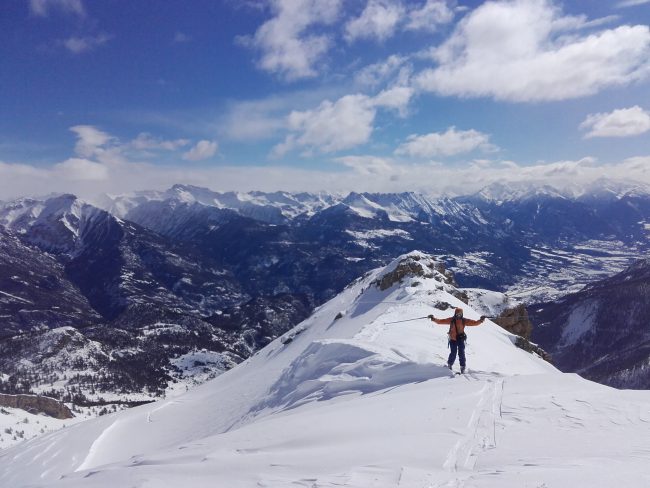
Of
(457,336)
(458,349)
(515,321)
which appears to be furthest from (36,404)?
(515,321)

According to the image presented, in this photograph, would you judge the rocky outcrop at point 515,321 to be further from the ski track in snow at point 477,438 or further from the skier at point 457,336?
the ski track in snow at point 477,438

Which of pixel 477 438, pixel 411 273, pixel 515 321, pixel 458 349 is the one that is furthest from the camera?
pixel 515 321

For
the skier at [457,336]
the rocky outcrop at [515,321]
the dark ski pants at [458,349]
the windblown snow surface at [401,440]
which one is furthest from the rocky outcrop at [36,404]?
the rocky outcrop at [515,321]

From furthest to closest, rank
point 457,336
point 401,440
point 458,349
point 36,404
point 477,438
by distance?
point 36,404 < point 458,349 < point 457,336 < point 401,440 < point 477,438

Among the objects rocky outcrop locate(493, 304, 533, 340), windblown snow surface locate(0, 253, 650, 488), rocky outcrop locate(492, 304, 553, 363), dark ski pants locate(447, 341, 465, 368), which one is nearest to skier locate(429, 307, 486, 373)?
dark ski pants locate(447, 341, 465, 368)

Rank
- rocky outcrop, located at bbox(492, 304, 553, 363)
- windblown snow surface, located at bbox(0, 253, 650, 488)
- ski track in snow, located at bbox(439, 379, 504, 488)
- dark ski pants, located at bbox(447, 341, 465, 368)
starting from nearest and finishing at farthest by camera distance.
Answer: windblown snow surface, located at bbox(0, 253, 650, 488), ski track in snow, located at bbox(439, 379, 504, 488), dark ski pants, located at bbox(447, 341, 465, 368), rocky outcrop, located at bbox(492, 304, 553, 363)

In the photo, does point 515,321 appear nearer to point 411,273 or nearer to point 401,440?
point 411,273

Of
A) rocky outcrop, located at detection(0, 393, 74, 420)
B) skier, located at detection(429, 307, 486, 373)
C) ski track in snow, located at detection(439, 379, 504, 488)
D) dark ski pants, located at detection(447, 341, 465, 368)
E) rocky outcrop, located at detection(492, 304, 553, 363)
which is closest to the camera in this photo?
ski track in snow, located at detection(439, 379, 504, 488)

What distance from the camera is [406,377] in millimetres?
19141

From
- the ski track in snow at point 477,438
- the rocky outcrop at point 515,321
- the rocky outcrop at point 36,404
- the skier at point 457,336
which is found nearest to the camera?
the ski track in snow at point 477,438

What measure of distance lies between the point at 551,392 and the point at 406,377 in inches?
243

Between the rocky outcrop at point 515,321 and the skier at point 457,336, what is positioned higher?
the skier at point 457,336

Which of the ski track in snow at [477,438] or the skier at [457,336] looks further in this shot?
the skier at [457,336]

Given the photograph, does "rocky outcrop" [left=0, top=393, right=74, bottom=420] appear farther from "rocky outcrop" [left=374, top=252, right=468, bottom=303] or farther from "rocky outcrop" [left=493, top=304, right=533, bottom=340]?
"rocky outcrop" [left=493, top=304, right=533, bottom=340]
